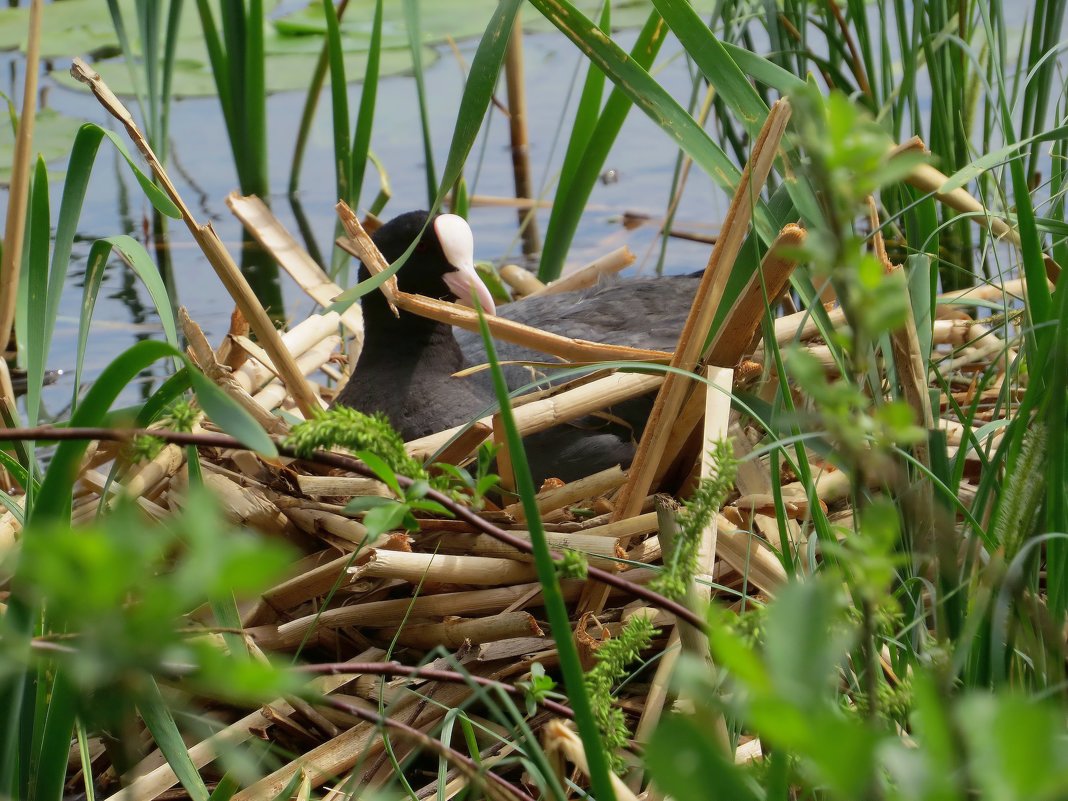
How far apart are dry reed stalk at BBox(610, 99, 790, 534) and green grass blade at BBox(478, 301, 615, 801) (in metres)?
0.56

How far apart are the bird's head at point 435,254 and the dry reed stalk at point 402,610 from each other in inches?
32.9

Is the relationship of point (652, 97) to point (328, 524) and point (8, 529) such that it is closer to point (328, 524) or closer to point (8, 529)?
point (328, 524)

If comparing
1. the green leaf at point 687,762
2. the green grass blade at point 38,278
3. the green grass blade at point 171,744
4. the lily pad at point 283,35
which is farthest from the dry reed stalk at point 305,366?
the lily pad at point 283,35

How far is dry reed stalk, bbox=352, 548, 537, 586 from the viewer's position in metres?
1.20

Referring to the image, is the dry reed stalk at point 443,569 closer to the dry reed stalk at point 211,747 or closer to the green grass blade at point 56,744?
the dry reed stalk at point 211,747

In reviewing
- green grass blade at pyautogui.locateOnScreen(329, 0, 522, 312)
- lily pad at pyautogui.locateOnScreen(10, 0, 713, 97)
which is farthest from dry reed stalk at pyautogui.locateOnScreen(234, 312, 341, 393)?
lily pad at pyautogui.locateOnScreen(10, 0, 713, 97)

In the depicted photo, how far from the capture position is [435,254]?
2141 millimetres

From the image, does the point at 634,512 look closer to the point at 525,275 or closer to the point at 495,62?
the point at 495,62

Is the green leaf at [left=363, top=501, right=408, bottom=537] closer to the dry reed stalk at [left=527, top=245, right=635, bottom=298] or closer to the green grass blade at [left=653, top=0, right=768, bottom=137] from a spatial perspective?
the green grass blade at [left=653, top=0, right=768, bottom=137]

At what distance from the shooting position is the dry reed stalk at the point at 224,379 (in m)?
1.36

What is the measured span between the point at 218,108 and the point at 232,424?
166 inches

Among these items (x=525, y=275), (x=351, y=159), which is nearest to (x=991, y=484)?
(x=351, y=159)

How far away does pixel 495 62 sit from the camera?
1.05 meters

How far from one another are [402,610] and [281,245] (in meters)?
1.03
